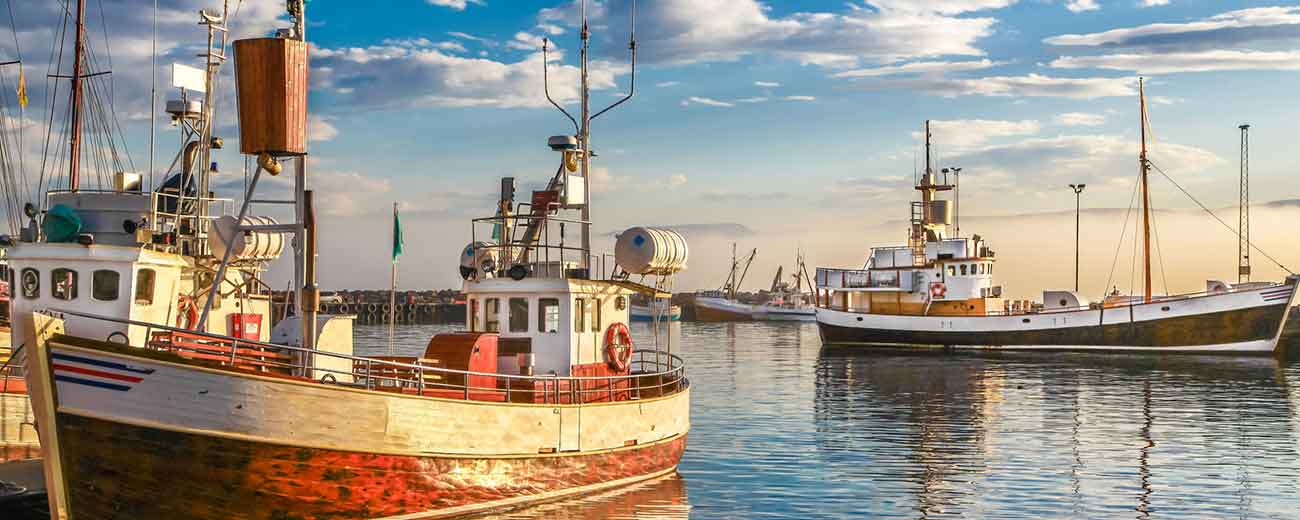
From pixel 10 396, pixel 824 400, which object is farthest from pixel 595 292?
pixel 824 400

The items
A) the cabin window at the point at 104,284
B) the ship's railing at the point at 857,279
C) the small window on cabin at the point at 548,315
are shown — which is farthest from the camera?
the ship's railing at the point at 857,279

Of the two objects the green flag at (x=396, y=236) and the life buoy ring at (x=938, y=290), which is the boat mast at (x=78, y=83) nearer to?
the green flag at (x=396, y=236)

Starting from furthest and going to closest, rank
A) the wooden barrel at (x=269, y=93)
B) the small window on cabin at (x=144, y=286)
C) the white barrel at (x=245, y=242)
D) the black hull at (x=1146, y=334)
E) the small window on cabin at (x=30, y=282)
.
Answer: the black hull at (x=1146, y=334), the white barrel at (x=245, y=242), the small window on cabin at (x=144, y=286), the small window on cabin at (x=30, y=282), the wooden barrel at (x=269, y=93)

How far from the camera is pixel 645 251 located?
25.0 meters

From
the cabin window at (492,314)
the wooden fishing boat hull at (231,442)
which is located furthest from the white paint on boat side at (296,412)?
the cabin window at (492,314)

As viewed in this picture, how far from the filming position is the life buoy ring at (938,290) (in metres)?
80.7

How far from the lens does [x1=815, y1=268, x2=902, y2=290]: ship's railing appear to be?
8281cm

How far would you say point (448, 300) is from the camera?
161 m

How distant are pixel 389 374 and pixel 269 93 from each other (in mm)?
5786

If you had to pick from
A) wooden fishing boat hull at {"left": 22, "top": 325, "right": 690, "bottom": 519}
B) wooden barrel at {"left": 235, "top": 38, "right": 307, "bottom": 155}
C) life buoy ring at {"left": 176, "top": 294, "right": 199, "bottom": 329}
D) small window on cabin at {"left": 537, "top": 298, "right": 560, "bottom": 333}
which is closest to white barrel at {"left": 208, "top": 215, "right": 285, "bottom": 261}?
life buoy ring at {"left": 176, "top": 294, "right": 199, "bottom": 329}

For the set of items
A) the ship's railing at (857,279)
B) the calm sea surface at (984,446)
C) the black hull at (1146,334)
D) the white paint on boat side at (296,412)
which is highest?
the ship's railing at (857,279)

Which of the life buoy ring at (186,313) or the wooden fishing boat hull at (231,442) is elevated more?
the life buoy ring at (186,313)

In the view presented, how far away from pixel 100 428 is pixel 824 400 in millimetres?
33033

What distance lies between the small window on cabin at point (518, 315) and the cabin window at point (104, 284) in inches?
305
